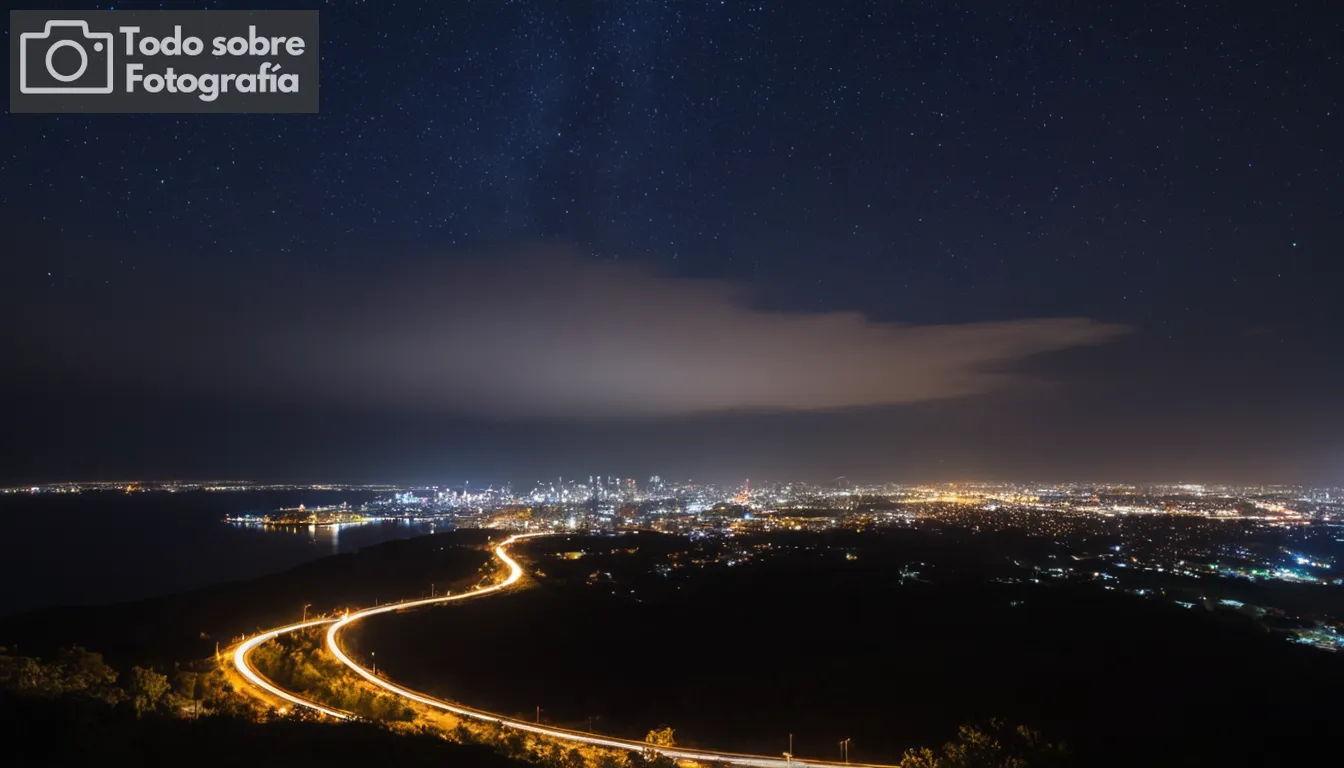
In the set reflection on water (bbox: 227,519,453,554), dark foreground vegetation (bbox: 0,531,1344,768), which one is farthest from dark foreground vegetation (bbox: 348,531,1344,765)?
reflection on water (bbox: 227,519,453,554)

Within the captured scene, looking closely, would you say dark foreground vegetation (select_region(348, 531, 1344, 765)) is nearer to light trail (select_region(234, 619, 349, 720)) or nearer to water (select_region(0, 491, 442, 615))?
light trail (select_region(234, 619, 349, 720))

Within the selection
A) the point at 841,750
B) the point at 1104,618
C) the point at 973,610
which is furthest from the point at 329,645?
the point at 1104,618

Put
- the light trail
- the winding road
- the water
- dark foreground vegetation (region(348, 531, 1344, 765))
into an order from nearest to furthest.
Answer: the winding road, the light trail, dark foreground vegetation (region(348, 531, 1344, 765)), the water

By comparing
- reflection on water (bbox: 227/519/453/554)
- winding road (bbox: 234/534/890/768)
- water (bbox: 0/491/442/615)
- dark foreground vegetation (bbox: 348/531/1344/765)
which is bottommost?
reflection on water (bbox: 227/519/453/554)

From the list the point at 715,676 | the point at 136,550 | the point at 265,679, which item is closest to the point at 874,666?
the point at 715,676

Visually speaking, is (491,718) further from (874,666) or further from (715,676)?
(874,666)

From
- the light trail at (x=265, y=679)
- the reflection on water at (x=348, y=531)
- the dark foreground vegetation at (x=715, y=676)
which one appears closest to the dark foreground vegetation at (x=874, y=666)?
the dark foreground vegetation at (x=715, y=676)

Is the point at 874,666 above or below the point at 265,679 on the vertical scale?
below

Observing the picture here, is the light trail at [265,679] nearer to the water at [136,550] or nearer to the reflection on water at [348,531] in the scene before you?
the water at [136,550]
